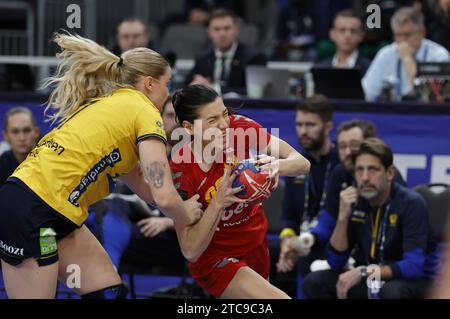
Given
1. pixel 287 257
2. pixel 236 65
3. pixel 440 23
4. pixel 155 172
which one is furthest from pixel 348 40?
pixel 155 172

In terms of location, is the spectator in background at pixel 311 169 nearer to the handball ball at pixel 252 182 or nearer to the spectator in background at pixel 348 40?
the spectator in background at pixel 348 40

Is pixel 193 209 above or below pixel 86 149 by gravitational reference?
below

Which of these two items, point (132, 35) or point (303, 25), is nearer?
point (132, 35)

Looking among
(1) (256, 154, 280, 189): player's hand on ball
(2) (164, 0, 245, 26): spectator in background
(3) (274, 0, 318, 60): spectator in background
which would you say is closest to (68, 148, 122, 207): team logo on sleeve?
(1) (256, 154, 280, 189): player's hand on ball

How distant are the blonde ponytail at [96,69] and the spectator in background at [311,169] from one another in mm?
2817

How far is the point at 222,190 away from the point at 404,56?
4872mm

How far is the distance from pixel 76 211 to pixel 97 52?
844 millimetres

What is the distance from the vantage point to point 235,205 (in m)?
5.23

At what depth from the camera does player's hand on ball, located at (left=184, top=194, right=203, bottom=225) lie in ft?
16.5

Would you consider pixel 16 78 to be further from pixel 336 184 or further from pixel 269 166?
pixel 269 166

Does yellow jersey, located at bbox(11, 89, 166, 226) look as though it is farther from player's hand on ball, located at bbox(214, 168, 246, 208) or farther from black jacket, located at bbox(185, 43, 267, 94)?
black jacket, located at bbox(185, 43, 267, 94)

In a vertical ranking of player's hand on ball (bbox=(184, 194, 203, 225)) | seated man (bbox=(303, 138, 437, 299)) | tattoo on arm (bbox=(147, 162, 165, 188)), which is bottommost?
seated man (bbox=(303, 138, 437, 299))

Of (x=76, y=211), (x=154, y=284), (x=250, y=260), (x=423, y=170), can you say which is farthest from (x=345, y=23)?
(x=76, y=211)

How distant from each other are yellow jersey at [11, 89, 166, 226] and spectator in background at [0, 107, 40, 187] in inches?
117
